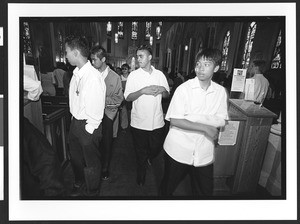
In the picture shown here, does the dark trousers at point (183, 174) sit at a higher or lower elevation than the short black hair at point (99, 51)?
lower

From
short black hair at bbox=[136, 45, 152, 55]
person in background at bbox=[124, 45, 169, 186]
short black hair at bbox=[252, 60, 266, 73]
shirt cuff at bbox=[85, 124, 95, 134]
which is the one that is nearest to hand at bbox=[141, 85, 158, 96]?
person in background at bbox=[124, 45, 169, 186]

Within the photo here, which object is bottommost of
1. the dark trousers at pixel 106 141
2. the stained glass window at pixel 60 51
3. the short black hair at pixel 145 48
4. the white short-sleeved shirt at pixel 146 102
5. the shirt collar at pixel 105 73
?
the dark trousers at pixel 106 141

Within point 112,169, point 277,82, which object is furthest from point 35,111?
point 277,82

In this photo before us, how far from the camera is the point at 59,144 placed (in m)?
1.86

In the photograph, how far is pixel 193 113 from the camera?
1.77m

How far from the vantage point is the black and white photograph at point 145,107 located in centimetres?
175

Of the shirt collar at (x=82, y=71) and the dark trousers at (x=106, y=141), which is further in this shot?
the dark trousers at (x=106, y=141)

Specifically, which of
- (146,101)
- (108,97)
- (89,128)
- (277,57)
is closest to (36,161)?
(89,128)

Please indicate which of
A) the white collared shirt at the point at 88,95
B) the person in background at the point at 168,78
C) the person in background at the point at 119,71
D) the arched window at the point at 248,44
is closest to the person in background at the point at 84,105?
the white collared shirt at the point at 88,95

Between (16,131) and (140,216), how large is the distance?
3.74ft

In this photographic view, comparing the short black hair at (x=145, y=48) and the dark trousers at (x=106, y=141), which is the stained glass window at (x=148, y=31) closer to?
the short black hair at (x=145, y=48)

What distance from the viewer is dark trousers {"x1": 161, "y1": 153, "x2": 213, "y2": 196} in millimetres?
1792

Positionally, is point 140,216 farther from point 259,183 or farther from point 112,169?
point 259,183

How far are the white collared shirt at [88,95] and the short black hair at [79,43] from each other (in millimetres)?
84
